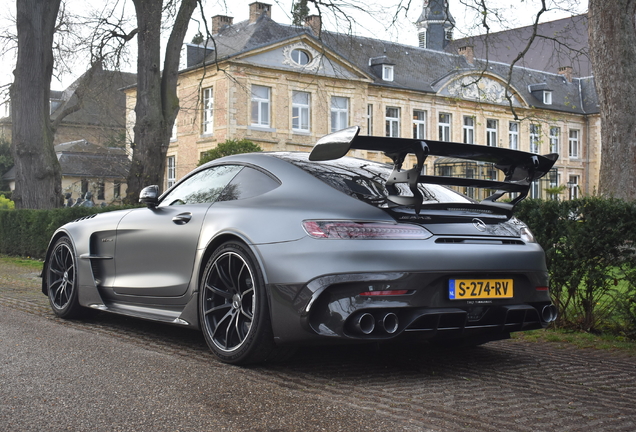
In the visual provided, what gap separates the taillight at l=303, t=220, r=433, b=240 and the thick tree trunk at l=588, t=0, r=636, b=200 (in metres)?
6.11

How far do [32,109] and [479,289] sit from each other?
1697 centimetres

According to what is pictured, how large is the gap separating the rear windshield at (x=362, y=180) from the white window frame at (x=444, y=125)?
46.8m

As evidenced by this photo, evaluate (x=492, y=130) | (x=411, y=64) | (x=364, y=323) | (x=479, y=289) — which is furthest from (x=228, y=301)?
(x=492, y=130)

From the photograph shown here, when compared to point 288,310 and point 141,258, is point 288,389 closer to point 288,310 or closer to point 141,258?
point 288,310

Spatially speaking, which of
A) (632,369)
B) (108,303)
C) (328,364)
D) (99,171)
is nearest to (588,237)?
(632,369)

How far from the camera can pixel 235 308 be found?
16.0ft

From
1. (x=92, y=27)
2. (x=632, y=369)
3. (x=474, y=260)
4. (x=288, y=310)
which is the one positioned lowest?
(x=632, y=369)

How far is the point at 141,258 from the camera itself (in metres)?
5.91

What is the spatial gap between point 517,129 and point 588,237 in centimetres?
5145

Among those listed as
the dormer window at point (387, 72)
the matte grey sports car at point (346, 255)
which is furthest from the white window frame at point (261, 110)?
the matte grey sports car at point (346, 255)

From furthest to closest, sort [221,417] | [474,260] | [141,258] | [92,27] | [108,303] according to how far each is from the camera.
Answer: [92,27]
[108,303]
[141,258]
[474,260]
[221,417]

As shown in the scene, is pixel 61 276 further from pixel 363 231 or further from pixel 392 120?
pixel 392 120

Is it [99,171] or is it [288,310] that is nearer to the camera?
[288,310]

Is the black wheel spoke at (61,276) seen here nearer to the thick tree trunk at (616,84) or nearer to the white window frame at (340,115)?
the thick tree trunk at (616,84)
